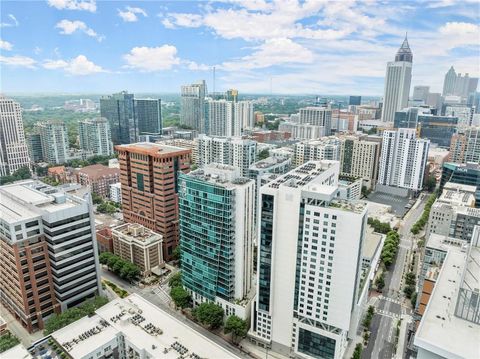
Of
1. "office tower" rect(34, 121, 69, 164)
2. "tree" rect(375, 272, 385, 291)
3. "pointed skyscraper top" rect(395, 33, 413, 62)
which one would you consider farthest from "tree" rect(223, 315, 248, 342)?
"pointed skyscraper top" rect(395, 33, 413, 62)

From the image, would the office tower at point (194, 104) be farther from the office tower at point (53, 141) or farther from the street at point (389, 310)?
the street at point (389, 310)

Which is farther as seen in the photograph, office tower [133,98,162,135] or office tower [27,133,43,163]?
office tower [133,98,162,135]

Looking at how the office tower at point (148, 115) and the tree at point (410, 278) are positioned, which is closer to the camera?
the tree at point (410, 278)

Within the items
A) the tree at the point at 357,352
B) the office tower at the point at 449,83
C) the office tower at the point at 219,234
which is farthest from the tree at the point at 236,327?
the office tower at the point at 449,83

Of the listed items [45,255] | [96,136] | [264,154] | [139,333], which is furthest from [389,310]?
[96,136]

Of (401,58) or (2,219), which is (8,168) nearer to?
(2,219)

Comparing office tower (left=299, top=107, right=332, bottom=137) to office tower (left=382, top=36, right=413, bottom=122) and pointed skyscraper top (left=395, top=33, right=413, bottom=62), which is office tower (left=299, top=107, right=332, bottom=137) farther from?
pointed skyscraper top (left=395, top=33, right=413, bottom=62)
